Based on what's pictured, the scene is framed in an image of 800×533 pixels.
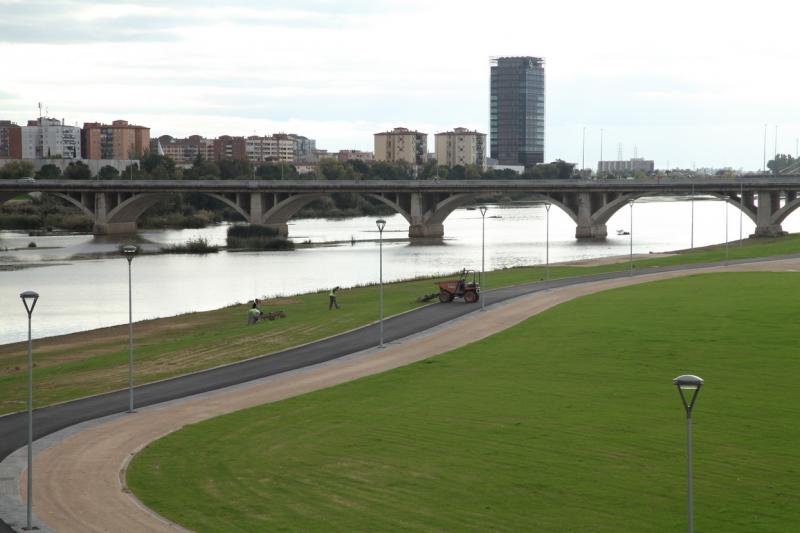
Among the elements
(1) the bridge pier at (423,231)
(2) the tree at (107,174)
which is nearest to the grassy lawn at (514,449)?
(1) the bridge pier at (423,231)

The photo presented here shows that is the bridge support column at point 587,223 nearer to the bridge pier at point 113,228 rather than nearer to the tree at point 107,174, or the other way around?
the bridge pier at point 113,228

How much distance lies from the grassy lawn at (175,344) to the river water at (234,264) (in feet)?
16.6

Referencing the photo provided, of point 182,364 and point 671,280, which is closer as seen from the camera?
point 182,364

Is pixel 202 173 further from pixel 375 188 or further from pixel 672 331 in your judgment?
pixel 672 331

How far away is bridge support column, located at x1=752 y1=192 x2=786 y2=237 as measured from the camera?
105 metres

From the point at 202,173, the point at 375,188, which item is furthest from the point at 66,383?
the point at 202,173

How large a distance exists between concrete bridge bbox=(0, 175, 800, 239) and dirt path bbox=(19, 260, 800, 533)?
69.2 metres

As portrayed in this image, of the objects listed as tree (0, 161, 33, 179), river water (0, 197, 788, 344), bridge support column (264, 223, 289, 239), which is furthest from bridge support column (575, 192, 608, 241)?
tree (0, 161, 33, 179)

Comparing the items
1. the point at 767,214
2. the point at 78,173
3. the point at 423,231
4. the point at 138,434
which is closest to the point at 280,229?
the point at 423,231

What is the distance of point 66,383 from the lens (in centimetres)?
3488

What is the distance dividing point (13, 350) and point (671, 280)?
110 feet

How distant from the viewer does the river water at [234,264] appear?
206 feet

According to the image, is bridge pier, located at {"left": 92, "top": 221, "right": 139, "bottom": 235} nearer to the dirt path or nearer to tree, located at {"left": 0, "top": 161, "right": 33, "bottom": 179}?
tree, located at {"left": 0, "top": 161, "right": 33, "bottom": 179}

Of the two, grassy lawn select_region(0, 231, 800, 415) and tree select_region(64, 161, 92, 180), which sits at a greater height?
tree select_region(64, 161, 92, 180)
